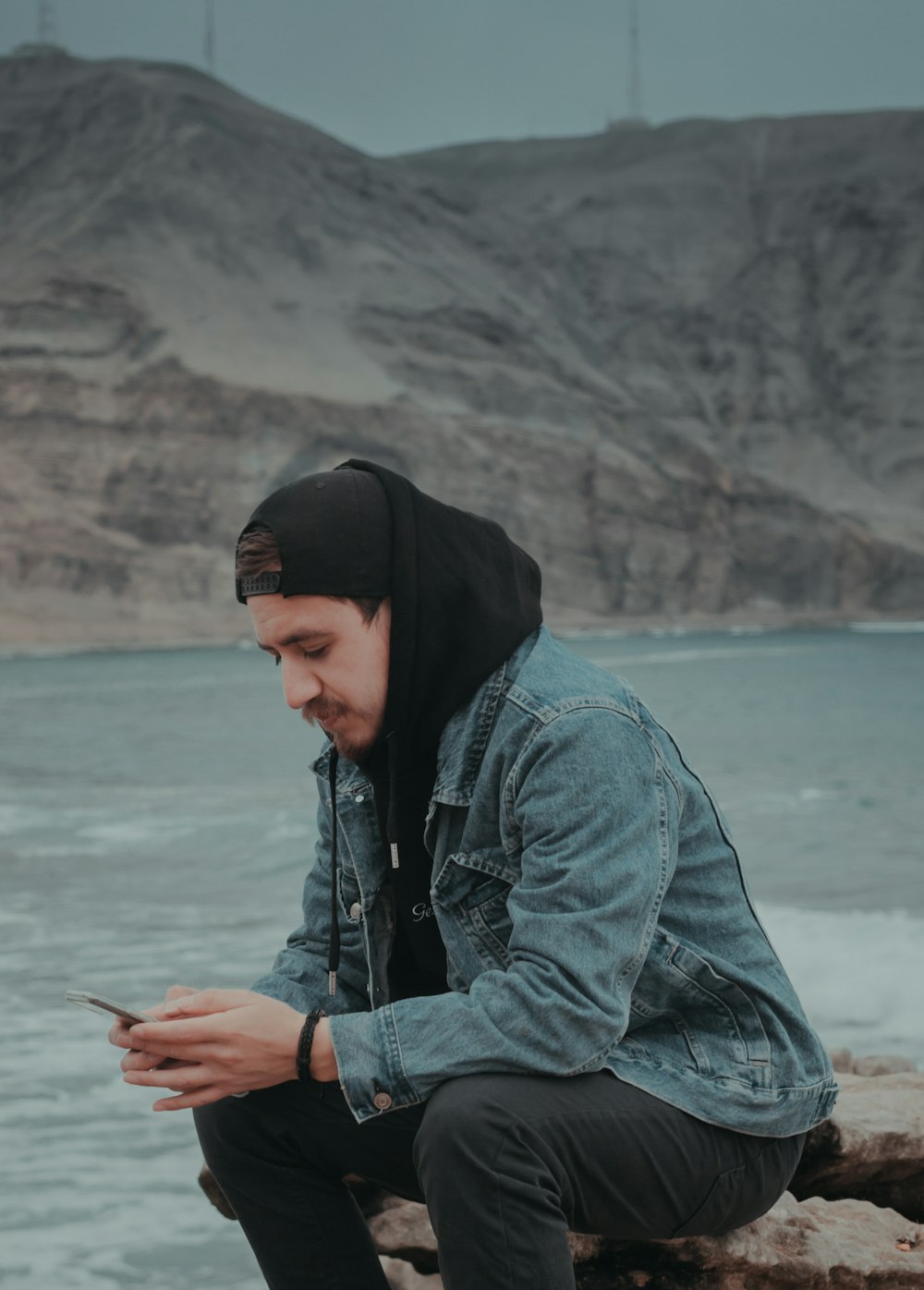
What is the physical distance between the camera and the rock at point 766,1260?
84.4 inches

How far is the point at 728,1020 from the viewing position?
6.39 ft

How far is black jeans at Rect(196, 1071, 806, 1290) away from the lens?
1720 mm

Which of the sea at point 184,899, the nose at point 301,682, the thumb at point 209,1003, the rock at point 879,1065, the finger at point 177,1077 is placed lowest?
the sea at point 184,899

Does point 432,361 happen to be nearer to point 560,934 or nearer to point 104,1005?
point 104,1005

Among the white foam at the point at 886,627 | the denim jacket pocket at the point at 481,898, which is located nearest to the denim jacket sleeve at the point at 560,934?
the denim jacket pocket at the point at 481,898

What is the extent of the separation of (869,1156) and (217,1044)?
126 cm

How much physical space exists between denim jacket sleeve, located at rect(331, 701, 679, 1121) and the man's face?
0.28 m

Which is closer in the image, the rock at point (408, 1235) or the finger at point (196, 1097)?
the finger at point (196, 1097)

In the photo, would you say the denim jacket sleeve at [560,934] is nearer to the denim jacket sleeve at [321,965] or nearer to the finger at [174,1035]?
the finger at [174,1035]

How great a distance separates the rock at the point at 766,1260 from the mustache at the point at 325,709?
902 mm

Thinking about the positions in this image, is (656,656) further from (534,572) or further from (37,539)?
(534,572)

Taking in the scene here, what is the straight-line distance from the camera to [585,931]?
5.83ft

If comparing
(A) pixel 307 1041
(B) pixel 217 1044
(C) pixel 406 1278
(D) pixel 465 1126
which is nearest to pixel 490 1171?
(D) pixel 465 1126

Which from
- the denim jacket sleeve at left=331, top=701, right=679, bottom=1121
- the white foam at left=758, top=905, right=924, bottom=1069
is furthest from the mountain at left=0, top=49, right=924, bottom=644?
the denim jacket sleeve at left=331, top=701, right=679, bottom=1121
